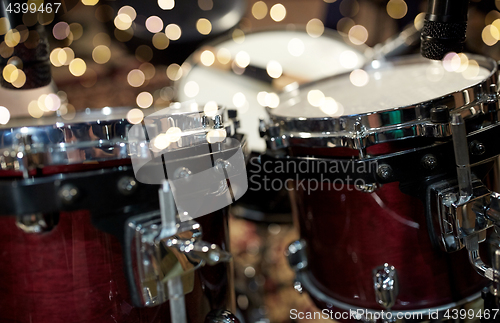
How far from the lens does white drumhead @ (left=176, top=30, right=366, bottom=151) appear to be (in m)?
1.19

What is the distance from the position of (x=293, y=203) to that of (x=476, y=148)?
1.08 feet

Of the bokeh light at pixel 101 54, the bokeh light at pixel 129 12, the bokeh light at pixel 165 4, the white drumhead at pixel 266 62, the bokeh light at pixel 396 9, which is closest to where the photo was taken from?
the white drumhead at pixel 266 62

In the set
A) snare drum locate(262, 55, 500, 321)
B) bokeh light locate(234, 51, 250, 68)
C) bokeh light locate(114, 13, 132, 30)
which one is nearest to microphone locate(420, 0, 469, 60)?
snare drum locate(262, 55, 500, 321)

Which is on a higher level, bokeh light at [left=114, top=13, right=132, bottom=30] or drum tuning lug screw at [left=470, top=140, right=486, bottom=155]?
bokeh light at [left=114, top=13, right=132, bottom=30]

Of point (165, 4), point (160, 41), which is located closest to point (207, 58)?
point (165, 4)

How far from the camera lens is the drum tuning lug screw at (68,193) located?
19.1 inches

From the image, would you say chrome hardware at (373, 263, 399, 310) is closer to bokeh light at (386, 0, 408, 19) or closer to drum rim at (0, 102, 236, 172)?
drum rim at (0, 102, 236, 172)

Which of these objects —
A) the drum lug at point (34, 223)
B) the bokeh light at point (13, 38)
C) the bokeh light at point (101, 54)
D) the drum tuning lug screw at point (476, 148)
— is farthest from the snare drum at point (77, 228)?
the bokeh light at point (101, 54)

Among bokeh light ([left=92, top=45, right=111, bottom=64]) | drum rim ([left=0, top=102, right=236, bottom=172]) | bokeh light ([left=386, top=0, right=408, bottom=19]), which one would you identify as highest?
bokeh light ([left=92, top=45, right=111, bottom=64])

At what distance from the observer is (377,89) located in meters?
0.77

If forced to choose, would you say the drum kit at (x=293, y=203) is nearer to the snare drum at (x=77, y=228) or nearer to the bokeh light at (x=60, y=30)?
the snare drum at (x=77, y=228)

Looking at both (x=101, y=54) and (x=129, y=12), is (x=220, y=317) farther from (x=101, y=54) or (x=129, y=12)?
(x=101, y=54)

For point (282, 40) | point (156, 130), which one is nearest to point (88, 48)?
point (282, 40)

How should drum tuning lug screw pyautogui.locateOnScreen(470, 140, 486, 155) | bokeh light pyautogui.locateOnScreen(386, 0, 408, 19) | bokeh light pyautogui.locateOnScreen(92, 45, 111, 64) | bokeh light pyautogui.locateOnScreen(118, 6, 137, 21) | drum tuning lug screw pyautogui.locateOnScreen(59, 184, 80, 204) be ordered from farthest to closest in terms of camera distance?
bokeh light pyautogui.locateOnScreen(92, 45, 111, 64), bokeh light pyautogui.locateOnScreen(386, 0, 408, 19), bokeh light pyautogui.locateOnScreen(118, 6, 137, 21), drum tuning lug screw pyautogui.locateOnScreen(470, 140, 486, 155), drum tuning lug screw pyautogui.locateOnScreen(59, 184, 80, 204)
